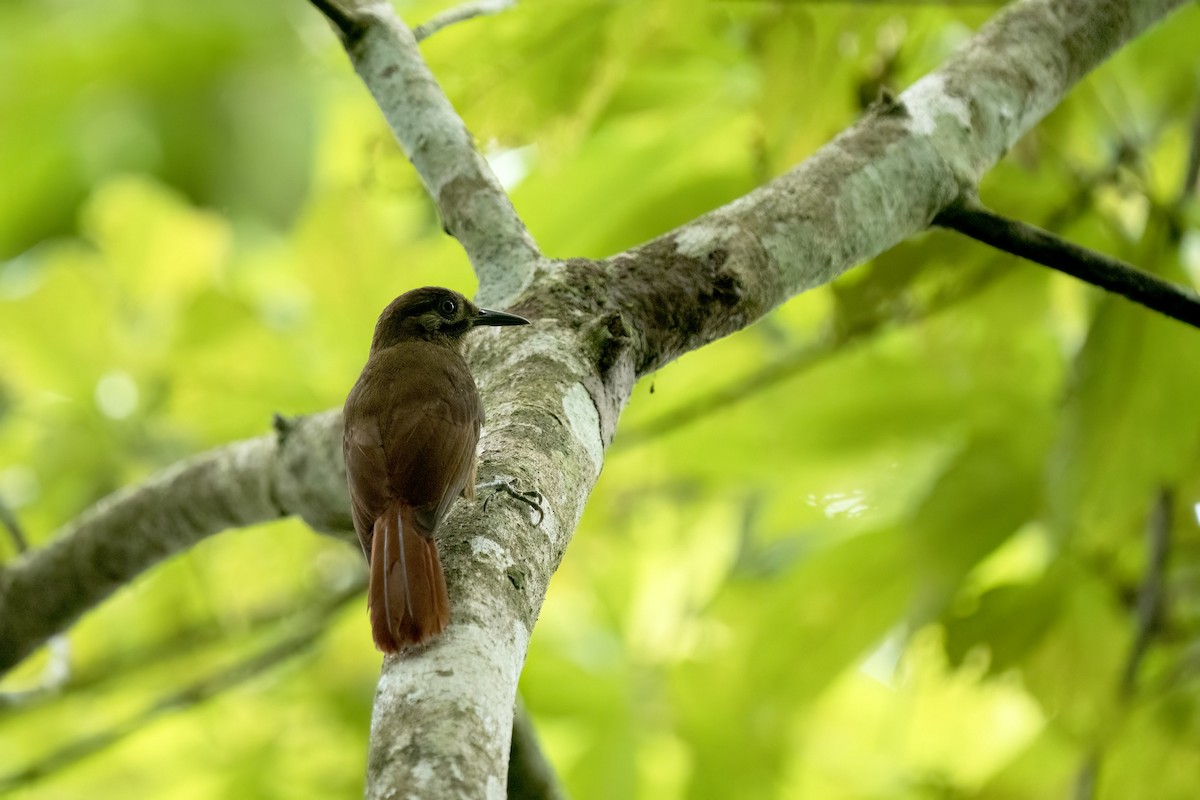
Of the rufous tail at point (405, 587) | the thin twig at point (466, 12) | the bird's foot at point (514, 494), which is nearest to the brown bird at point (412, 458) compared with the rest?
the rufous tail at point (405, 587)

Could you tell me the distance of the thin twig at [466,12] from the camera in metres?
2.50

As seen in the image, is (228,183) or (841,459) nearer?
(841,459)

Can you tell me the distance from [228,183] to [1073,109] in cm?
585

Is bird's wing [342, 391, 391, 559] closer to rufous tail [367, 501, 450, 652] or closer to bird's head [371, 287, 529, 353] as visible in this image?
rufous tail [367, 501, 450, 652]

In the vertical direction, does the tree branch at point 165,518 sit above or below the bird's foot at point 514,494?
above

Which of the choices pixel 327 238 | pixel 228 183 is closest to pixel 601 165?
pixel 327 238

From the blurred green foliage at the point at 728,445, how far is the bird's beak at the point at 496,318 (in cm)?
86

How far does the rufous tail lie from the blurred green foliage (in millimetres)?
1204

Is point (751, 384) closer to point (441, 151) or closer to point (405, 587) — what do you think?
point (441, 151)

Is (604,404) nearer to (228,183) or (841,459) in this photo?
(841,459)

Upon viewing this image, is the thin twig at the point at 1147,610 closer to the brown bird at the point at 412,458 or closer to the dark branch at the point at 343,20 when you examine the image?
the brown bird at the point at 412,458

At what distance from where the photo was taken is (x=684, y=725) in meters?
3.26

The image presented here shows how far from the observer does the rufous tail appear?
1.35 meters

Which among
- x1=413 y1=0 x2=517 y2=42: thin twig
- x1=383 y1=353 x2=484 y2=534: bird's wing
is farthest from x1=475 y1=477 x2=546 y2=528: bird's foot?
x1=413 y1=0 x2=517 y2=42: thin twig
